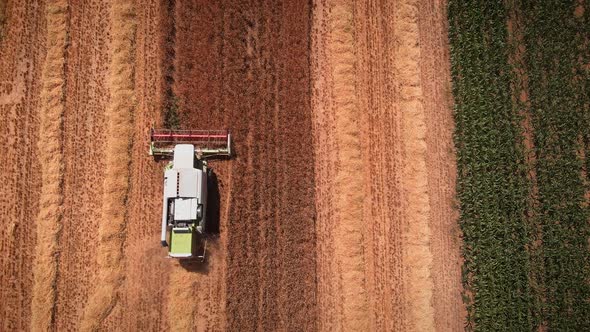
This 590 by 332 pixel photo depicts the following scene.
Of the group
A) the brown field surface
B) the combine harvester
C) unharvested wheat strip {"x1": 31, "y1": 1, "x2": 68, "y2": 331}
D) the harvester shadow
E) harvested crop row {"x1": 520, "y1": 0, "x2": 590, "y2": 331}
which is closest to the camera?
the combine harvester

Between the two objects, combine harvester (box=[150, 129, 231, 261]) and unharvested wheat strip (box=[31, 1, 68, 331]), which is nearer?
combine harvester (box=[150, 129, 231, 261])

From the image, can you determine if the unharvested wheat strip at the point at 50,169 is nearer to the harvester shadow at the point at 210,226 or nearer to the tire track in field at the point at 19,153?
the tire track in field at the point at 19,153

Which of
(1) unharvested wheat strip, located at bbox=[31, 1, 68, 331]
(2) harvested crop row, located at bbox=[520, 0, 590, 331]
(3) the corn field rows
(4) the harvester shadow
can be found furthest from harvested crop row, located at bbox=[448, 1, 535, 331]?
(1) unharvested wheat strip, located at bbox=[31, 1, 68, 331]

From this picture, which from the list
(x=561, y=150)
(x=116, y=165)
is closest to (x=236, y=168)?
(x=116, y=165)

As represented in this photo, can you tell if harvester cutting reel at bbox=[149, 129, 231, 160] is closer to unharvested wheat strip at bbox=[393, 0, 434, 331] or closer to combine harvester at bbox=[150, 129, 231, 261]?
combine harvester at bbox=[150, 129, 231, 261]

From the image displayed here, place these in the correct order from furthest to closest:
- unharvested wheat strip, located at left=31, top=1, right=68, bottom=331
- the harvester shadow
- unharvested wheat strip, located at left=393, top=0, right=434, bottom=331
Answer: unharvested wheat strip, located at left=393, top=0, right=434, bottom=331, the harvester shadow, unharvested wheat strip, located at left=31, top=1, right=68, bottom=331

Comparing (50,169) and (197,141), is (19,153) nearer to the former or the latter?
(50,169)
